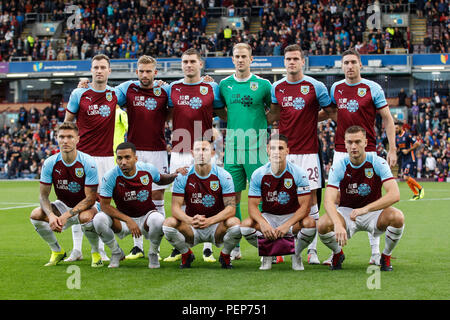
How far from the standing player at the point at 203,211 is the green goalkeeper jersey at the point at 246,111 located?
0.80 meters

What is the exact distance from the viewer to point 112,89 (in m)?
7.80

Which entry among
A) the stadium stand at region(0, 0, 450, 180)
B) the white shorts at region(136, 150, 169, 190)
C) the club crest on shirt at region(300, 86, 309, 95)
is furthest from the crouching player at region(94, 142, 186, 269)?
the stadium stand at region(0, 0, 450, 180)

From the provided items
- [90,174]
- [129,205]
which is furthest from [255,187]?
[90,174]

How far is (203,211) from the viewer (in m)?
6.71

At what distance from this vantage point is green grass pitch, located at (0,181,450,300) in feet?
16.6

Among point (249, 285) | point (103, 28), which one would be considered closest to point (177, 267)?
point (249, 285)

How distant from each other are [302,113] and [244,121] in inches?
27.9

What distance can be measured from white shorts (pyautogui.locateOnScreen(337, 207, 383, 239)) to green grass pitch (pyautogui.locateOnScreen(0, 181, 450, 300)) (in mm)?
412

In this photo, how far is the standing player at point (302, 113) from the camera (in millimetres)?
7234

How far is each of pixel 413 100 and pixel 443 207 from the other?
16840 mm

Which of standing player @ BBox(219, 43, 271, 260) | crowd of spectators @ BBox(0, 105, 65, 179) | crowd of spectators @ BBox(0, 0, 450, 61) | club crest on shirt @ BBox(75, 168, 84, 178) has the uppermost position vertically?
crowd of spectators @ BBox(0, 0, 450, 61)

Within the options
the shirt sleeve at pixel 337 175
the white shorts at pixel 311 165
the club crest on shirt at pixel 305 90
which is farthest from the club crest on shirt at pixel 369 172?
the club crest on shirt at pixel 305 90

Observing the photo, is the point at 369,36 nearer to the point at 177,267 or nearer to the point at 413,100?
the point at 413,100

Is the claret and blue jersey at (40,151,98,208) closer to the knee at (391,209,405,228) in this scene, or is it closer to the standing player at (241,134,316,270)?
the standing player at (241,134,316,270)
